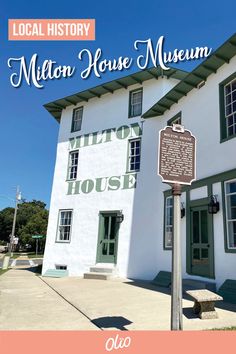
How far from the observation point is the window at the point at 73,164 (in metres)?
16.6

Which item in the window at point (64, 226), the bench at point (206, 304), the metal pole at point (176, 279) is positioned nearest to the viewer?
the metal pole at point (176, 279)

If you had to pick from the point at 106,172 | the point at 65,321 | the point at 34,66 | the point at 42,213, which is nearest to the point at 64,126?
the point at 106,172

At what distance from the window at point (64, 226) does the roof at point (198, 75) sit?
6777mm

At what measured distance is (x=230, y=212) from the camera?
8.95 m

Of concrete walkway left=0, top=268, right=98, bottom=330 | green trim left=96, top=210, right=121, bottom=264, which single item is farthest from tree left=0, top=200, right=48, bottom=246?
concrete walkway left=0, top=268, right=98, bottom=330

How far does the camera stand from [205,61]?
32.9 feet

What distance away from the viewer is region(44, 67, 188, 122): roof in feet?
47.9

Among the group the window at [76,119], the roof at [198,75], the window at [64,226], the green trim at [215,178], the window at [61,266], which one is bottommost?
the window at [61,266]

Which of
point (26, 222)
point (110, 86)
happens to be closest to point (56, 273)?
point (110, 86)

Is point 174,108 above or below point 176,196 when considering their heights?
above
